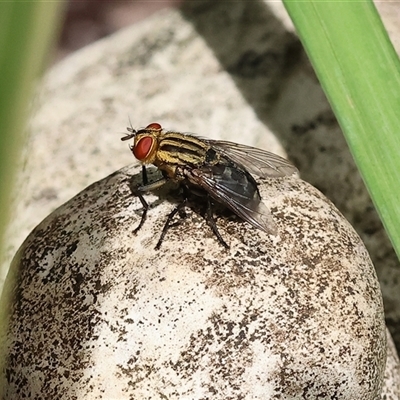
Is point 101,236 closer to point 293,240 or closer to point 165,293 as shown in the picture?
point 165,293

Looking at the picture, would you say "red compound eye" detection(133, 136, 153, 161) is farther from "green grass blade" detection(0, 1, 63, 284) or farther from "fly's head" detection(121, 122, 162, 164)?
"green grass blade" detection(0, 1, 63, 284)

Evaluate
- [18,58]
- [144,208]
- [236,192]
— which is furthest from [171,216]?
[18,58]

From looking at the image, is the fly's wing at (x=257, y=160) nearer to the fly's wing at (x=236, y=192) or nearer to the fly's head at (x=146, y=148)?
the fly's wing at (x=236, y=192)

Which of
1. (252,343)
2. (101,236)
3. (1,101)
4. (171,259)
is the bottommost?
(252,343)

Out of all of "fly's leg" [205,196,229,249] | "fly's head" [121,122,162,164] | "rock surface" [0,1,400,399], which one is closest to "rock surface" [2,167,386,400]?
"fly's leg" [205,196,229,249]

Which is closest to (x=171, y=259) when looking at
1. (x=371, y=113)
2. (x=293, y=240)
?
(x=293, y=240)

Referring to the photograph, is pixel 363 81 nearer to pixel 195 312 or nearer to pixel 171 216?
pixel 171 216
